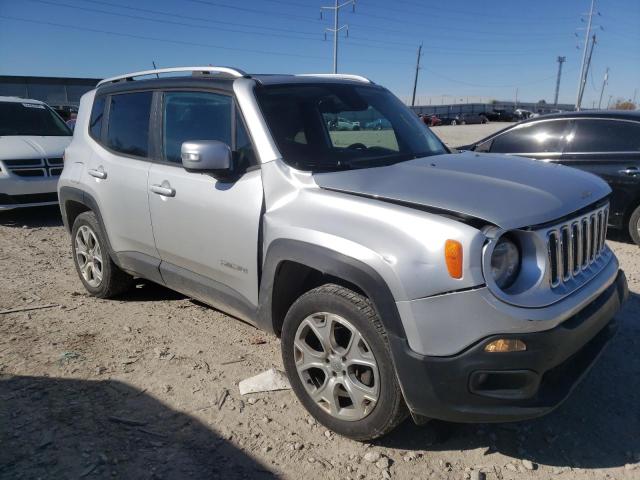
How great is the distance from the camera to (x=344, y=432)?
2.73 m

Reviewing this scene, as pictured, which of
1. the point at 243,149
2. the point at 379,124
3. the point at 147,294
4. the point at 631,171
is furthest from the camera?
the point at 631,171

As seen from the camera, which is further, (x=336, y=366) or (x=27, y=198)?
(x=27, y=198)

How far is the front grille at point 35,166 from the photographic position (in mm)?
7750

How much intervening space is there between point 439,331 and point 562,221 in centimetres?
84

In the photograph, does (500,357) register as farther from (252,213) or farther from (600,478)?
(252,213)

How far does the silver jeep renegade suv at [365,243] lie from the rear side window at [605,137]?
367 centimetres

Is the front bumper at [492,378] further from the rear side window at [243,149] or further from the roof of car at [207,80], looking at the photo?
the roof of car at [207,80]

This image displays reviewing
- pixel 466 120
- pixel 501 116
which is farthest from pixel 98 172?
pixel 501 116

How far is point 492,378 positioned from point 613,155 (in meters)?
5.23

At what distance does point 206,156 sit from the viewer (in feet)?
9.79

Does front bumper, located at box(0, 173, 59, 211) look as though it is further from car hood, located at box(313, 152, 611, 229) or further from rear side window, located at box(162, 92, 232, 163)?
car hood, located at box(313, 152, 611, 229)

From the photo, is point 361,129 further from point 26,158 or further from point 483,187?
point 26,158

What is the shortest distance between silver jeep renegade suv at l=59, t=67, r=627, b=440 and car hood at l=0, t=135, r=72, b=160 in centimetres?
458

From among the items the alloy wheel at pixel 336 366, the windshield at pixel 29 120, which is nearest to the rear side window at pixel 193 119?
the alloy wheel at pixel 336 366
